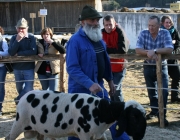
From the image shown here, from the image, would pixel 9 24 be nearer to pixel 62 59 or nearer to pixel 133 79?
pixel 133 79

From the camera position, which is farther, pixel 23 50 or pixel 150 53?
pixel 23 50

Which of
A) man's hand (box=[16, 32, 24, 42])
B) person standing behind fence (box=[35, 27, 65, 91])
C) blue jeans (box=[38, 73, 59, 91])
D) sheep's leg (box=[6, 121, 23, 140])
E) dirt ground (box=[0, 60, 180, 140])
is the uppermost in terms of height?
man's hand (box=[16, 32, 24, 42])

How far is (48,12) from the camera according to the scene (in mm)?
27500

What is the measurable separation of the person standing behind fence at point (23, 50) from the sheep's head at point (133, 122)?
342 cm

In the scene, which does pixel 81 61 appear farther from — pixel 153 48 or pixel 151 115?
pixel 151 115

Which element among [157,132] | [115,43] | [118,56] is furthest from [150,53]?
[157,132]

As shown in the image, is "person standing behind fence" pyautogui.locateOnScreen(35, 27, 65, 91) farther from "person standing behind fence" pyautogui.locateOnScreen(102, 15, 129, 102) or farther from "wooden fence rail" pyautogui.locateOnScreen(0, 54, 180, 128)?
"person standing behind fence" pyautogui.locateOnScreen(102, 15, 129, 102)

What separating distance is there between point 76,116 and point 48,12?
77.8 ft

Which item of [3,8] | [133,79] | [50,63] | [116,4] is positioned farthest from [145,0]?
[50,63]

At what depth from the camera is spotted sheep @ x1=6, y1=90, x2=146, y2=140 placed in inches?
164

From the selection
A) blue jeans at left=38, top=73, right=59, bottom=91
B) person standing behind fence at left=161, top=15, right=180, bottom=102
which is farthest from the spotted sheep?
person standing behind fence at left=161, top=15, right=180, bottom=102

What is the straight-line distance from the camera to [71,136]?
15.7 feet

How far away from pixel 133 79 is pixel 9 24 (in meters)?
17.6

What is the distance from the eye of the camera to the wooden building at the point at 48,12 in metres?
26.9
